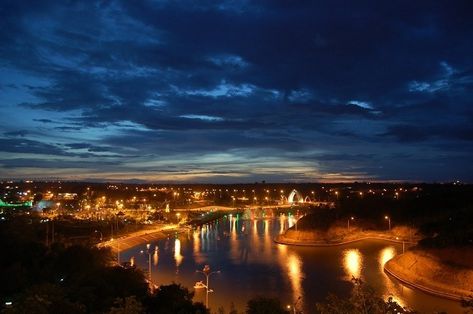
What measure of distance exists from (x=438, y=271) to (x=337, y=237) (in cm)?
2134

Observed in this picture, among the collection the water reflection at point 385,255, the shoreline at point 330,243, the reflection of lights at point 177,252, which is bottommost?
the water reflection at point 385,255

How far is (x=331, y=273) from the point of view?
33.2 metres

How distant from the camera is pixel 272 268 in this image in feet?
115

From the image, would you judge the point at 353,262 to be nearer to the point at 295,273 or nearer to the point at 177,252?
the point at 295,273

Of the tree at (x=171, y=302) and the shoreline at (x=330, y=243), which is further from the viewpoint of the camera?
the shoreline at (x=330, y=243)

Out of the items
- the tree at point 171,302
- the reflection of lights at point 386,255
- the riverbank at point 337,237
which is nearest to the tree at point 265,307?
the tree at point 171,302

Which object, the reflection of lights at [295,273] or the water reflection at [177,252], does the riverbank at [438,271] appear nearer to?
the reflection of lights at [295,273]

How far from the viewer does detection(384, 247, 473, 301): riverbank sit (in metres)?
26.9

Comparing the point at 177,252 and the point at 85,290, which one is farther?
the point at 177,252

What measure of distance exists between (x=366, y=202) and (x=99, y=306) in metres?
55.5

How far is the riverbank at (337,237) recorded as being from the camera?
159ft

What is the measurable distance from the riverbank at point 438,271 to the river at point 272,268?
0.80 meters

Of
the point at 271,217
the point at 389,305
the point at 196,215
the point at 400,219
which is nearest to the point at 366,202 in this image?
the point at 400,219

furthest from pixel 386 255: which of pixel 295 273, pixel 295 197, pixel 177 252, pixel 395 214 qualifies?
pixel 295 197
